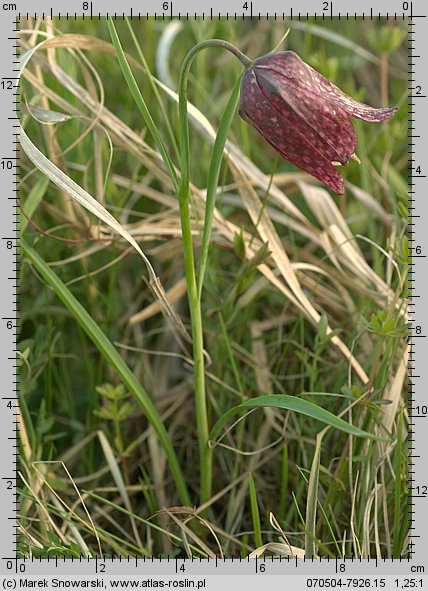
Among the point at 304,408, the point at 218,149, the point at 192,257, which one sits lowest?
the point at 304,408

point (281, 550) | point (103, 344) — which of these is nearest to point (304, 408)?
point (281, 550)

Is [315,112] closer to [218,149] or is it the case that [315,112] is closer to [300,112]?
[300,112]

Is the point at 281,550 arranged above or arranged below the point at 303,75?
below

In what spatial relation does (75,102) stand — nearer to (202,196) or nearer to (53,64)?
(53,64)

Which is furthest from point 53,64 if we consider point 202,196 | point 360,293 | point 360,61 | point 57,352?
point 360,61

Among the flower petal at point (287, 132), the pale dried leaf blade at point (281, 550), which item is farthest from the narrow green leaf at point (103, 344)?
the flower petal at point (287, 132)

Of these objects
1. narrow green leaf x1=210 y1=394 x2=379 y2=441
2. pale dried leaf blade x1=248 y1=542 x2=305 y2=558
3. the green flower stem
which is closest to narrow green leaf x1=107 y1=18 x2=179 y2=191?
the green flower stem

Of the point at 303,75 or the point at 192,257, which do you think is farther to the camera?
the point at 192,257
